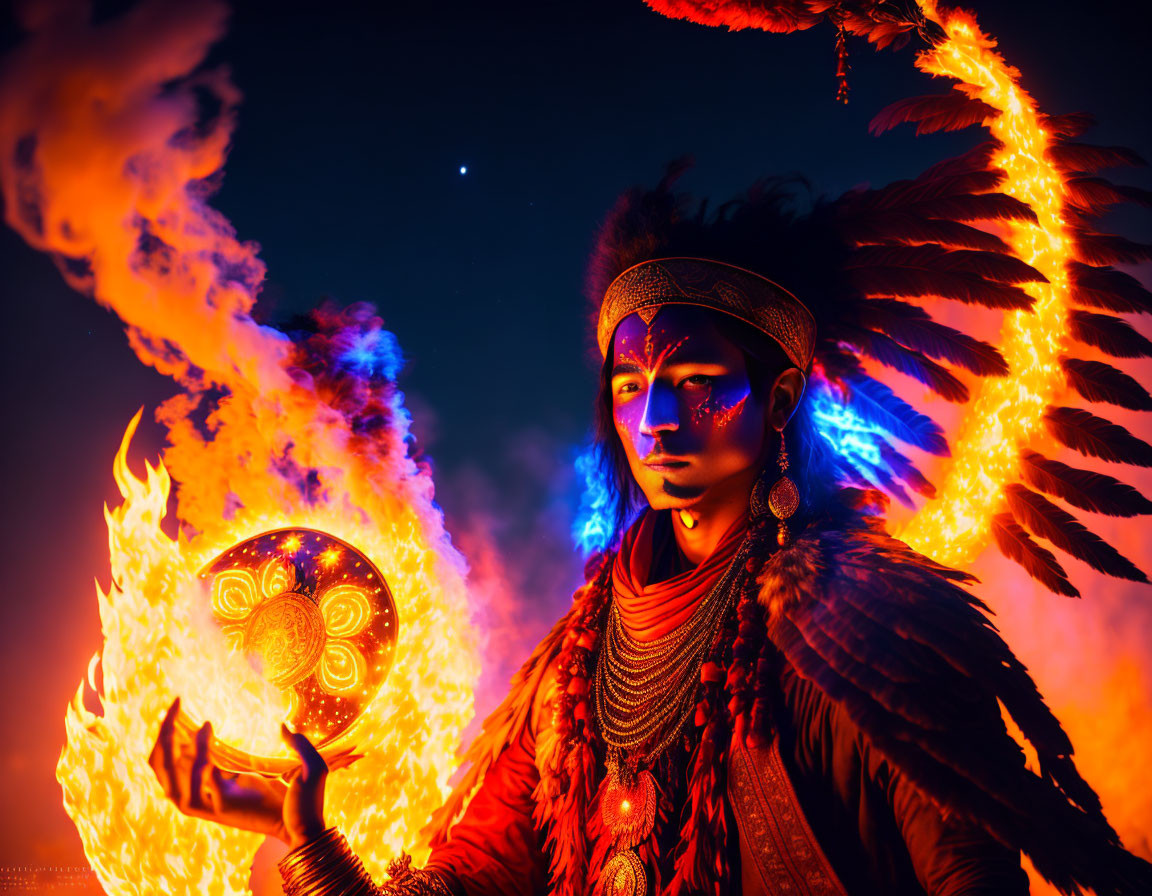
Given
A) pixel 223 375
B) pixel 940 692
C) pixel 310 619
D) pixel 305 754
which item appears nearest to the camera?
pixel 940 692

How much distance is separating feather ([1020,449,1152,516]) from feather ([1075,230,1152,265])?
614mm

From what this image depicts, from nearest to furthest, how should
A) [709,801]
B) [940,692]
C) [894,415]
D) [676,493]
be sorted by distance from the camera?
[940,692] < [709,801] < [676,493] < [894,415]

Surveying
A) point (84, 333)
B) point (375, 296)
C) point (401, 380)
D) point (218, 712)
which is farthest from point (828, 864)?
point (84, 333)

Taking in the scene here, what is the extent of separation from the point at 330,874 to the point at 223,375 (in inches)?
103

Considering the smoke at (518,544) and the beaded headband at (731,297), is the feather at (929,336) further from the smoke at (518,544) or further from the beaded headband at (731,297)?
the smoke at (518,544)

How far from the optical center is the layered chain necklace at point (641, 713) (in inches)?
85.0

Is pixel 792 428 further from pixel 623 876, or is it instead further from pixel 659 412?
pixel 623 876

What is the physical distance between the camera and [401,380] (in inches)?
172

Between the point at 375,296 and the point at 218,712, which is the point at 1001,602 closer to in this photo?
the point at 218,712

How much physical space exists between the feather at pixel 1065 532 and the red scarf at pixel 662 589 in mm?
849

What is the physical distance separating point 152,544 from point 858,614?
2.52m

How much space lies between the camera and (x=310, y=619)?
10.5 ft

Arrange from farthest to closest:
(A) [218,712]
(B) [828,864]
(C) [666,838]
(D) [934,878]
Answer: (A) [218,712]
(C) [666,838]
(B) [828,864]
(D) [934,878]

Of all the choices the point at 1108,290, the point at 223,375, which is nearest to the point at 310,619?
the point at 223,375
